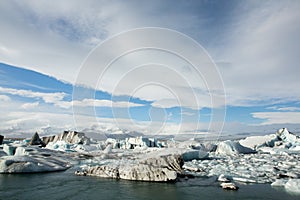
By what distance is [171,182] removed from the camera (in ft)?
34.2

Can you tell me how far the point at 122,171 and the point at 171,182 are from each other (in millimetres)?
2528

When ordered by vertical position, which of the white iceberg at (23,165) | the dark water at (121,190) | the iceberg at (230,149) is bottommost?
the dark water at (121,190)

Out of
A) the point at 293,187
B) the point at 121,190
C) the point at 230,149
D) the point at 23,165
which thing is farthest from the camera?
the point at 230,149

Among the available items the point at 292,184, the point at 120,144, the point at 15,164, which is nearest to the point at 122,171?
the point at 15,164

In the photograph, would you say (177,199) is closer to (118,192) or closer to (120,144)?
(118,192)

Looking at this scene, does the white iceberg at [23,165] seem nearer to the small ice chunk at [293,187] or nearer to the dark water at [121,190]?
the dark water at [121,190]

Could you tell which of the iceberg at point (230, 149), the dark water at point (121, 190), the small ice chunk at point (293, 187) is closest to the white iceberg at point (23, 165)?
the dark water at point (121, 190)

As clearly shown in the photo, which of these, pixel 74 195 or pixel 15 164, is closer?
pixel 74 195

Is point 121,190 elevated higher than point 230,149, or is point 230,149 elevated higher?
point 230,149

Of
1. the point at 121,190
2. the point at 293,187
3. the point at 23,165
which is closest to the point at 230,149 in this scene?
the point at 293,187

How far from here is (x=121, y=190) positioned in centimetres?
896

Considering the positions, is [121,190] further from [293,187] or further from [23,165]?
[23,165]

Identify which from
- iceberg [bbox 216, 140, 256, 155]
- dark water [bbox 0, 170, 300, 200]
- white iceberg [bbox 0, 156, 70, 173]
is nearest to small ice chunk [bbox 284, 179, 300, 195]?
dark water [bbox 0, 170, 300, 200]

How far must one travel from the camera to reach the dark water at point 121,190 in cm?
809
